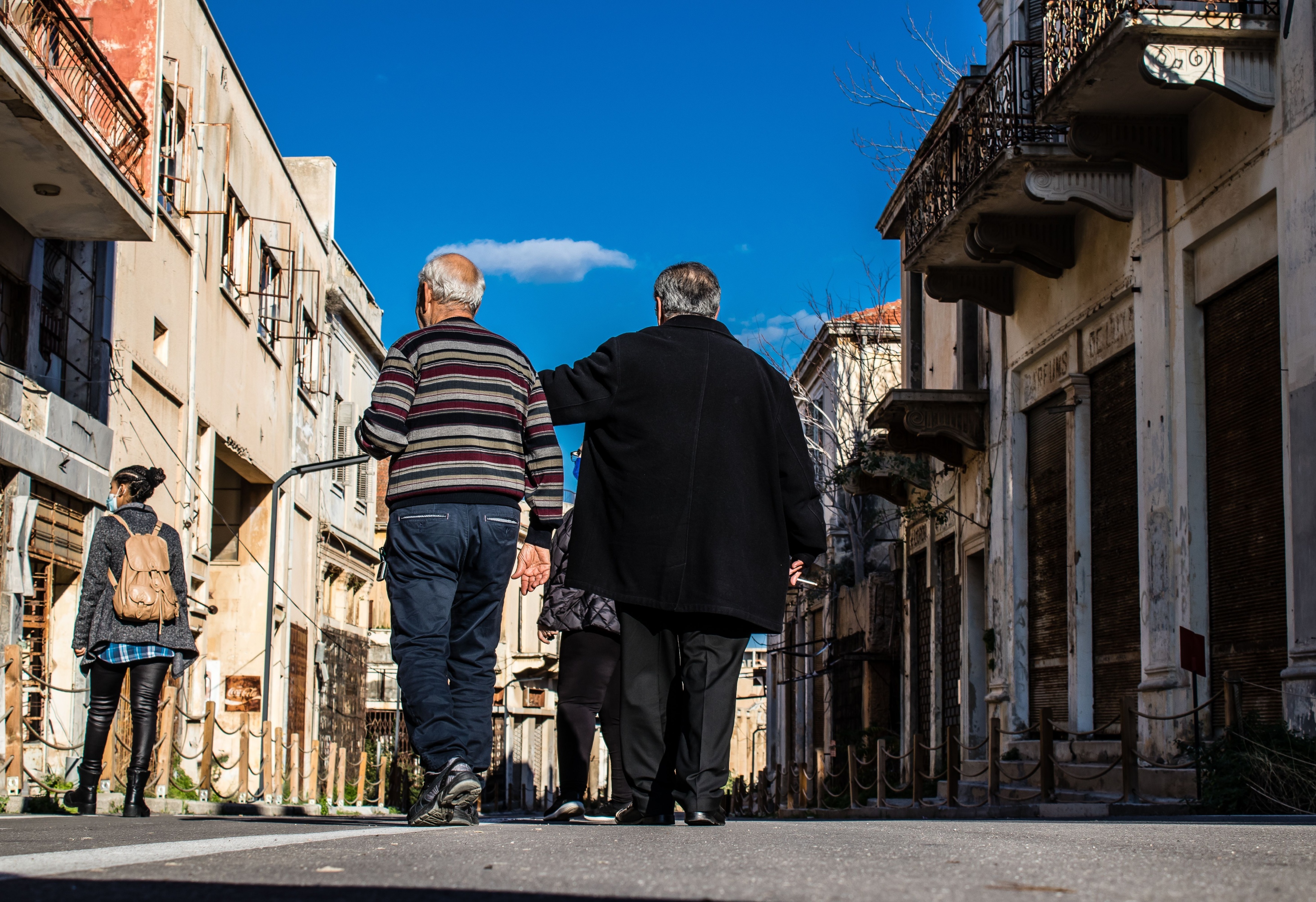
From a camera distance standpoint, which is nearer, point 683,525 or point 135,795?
point 683,525

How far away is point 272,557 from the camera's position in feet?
87.6

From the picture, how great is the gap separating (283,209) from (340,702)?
11.7 meters

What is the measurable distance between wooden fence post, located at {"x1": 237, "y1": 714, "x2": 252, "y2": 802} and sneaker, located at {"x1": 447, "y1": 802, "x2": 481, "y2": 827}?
11.3m

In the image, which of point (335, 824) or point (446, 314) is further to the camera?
point (335, 824)

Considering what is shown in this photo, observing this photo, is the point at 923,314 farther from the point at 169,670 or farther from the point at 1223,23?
the point at 169,670

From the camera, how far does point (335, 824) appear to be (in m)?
7.19

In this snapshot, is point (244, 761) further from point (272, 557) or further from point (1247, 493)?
point (1247, 493)

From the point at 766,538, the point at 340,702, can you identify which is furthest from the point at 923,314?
the point at 766,538

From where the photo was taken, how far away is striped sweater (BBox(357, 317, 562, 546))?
6238mm

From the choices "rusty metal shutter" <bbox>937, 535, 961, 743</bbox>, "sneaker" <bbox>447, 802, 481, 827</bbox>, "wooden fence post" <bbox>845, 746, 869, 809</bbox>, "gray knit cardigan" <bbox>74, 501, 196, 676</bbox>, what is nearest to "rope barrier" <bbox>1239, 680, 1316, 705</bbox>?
"sneaker" <bbox>447, 802, 481, 827</bbox>

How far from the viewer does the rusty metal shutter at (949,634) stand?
22062mm

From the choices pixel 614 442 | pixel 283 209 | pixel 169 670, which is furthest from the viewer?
pixel 283 209

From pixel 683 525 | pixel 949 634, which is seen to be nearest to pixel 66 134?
pixel 683 525

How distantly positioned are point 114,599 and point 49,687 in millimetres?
3149
